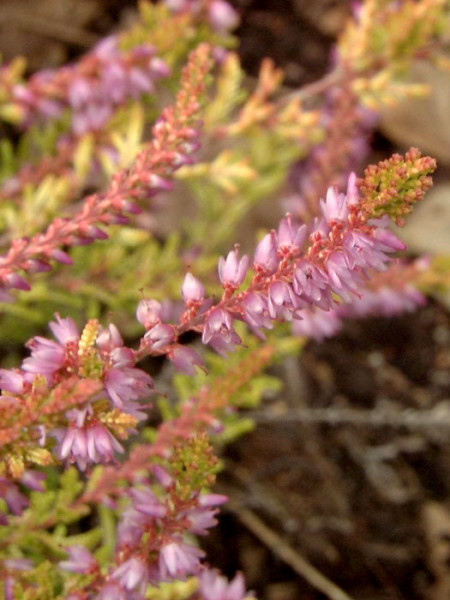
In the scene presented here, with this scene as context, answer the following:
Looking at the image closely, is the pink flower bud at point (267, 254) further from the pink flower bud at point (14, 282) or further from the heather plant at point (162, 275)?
the pink flower bud at point (14, 282)

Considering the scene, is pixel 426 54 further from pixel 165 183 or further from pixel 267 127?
pixel 165 183

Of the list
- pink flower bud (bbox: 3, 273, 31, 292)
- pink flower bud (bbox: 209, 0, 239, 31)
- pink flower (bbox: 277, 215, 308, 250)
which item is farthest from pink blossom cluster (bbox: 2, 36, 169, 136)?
pink flower (bbox: 277, 215, 308, 250)

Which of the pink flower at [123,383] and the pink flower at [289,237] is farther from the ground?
the pink flower at [289,237]

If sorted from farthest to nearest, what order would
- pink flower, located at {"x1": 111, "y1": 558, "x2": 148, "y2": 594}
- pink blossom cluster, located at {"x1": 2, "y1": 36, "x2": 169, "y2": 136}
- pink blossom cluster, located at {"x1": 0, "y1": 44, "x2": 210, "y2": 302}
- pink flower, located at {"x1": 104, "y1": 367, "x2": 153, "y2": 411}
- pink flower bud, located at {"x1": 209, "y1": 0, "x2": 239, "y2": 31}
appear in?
pink flower bud, located at {"x1": 209, "y1": 0, "x2": 239, "y2": 31}, pink blossom cluster, located at {"x1": 2, "y1": 36, "x2": 169, "y2": 136}, pink blossom cluster, located at {"x1": 0, "y1": 44, "x2": 210, "y2": 302}, pink flower, located at {"x1": 111, "y1": 558, "x2": 148, "y2": 594}, pink flower, located at {"x1": 104, "y1": 367, "x2": 153, "y2": 411}

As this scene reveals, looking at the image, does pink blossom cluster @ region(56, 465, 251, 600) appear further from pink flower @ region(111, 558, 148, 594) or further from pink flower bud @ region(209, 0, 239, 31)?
pink flower bud @ region(209, 0, 239, 31)

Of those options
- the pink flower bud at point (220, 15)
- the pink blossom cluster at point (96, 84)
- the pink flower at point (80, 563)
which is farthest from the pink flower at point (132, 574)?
the pink flower bud at point (220, 15)

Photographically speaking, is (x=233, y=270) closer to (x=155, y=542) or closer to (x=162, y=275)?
(x=155, y=542)

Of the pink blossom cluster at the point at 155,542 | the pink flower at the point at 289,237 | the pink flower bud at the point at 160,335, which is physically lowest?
the pink blossom cluster at the point at 155,542

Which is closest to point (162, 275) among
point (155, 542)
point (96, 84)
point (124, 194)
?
point (96, 84)

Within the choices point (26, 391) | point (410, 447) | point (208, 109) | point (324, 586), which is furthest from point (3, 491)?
point (410, 447)
